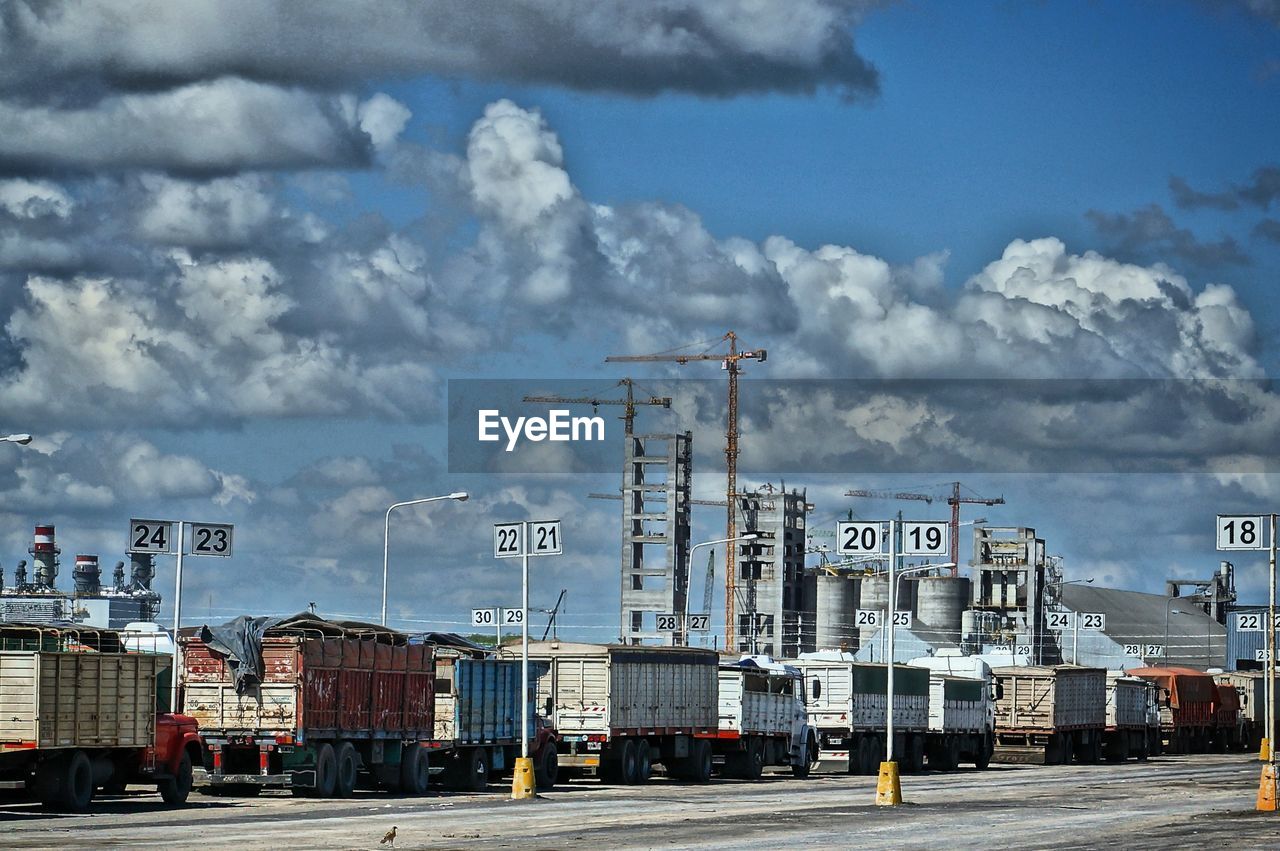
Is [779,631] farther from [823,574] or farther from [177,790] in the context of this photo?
[177,790]

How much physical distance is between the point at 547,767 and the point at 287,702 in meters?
10.0

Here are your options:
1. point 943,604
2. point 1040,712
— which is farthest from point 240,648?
point 943,604

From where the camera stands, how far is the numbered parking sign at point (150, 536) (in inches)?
1586

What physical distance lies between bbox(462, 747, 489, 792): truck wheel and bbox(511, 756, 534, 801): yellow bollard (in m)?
4.83

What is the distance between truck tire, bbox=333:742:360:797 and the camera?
39.2 meters

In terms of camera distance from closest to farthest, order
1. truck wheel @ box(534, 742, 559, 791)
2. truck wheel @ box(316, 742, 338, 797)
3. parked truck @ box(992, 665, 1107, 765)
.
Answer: truck wheel @ box(316, 742, 338, 797) < truck wheel @ box(534, 742, 559, 791) < parked truck @ box(992, 665, 1107, 765)

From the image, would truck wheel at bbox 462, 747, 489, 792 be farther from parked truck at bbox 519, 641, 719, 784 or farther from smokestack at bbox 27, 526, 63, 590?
smokestack at bbox 27, 526, 63, 590

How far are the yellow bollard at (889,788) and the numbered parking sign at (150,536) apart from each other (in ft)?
48.1

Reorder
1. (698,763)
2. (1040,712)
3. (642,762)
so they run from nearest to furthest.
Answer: (642,762)
(698,763)
(1040,712)

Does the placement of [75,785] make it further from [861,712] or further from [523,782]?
[861,712]

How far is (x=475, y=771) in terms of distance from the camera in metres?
44.1

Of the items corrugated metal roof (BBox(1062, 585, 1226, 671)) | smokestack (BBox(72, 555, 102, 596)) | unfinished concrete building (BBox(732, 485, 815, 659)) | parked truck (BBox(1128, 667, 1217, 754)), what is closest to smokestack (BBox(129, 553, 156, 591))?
smokestack (BBox(72, 555, 102, 596))

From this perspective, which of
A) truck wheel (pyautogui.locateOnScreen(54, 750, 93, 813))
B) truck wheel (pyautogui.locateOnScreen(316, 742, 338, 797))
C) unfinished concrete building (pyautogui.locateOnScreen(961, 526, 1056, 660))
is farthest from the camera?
unfinished concrete building (pyautogui.locateOnScreen(961, 526, 1056, 660))

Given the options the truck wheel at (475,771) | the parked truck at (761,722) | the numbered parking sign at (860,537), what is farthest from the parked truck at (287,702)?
the parked truck at (761,722)
